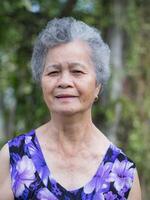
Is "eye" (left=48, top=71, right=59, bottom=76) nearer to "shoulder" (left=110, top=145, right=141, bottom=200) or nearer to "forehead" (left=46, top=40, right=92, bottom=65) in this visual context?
"forehead" (left=46, top=40, right=92, bottom=65)

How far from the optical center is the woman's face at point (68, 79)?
320 centimetres

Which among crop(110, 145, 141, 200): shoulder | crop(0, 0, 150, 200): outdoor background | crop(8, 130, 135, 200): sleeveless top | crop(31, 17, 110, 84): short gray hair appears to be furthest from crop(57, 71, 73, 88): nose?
crop(0, 0, 150, 200): outdoor background

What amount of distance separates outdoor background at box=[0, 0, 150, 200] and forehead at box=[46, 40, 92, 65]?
2.76 meters

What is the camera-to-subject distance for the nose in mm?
3178

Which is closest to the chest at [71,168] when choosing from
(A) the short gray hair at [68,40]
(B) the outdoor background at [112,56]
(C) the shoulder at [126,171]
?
(C) the shoulder at [126,171]

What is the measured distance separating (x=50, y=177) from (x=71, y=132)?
236 millimetres

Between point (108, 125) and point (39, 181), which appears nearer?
point (39, 181)

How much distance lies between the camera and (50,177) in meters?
3.32

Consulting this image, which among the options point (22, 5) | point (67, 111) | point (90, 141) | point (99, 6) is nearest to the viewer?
point (67, 111)

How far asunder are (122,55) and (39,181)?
323 centimetres

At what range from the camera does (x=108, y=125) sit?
6406 millimetres

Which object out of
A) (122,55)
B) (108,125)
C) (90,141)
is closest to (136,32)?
(122,55)

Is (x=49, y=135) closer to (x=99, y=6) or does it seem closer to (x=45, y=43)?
(x=45, y=43)

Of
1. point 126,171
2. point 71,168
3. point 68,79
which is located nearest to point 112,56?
point 126,171
